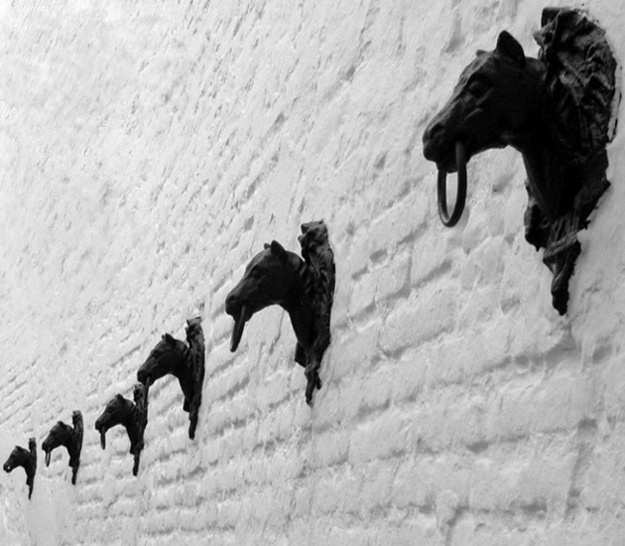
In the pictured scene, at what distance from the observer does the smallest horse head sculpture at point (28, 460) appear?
666 centimetres

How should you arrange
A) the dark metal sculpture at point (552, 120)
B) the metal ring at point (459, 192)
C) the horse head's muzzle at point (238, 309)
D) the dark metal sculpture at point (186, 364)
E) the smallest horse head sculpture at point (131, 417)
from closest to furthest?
1. the metal ring at point (459, 192)
2. the dark metal sculpture at point (552, 120)
3. the horse head's muzzle at point (238, 309)
4. the dark metal sculpture at point (186, 364)
5. the smallest horse head sculpture at point (131, 417)

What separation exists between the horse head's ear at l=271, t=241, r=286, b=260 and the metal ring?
107 centimetres

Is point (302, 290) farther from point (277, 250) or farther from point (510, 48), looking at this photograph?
point (510, 48)

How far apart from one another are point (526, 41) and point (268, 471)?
1.54 metres

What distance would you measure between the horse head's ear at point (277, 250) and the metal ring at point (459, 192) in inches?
42.3

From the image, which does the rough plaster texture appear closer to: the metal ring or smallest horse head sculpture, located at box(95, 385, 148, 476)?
smallest horse head sculpture, located at box(95, 385, 148, 476)

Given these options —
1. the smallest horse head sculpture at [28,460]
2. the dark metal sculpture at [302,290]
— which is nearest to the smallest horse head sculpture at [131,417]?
the dark metal sculpture at [302,290]

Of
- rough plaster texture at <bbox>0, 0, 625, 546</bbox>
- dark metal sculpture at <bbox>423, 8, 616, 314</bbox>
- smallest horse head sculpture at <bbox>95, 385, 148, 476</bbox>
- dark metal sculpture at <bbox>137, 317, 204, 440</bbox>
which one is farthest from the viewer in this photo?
smallest horse head sculpture at <bbox>95, 385, 148, 476</bbox>

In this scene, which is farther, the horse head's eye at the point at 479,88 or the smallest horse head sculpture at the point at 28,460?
the smallest horse head sculpture at the point at 28,460

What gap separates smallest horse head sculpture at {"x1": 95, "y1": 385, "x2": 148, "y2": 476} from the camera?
4363mm

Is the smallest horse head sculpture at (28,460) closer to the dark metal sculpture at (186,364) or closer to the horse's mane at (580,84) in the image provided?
the dark metal sculpture at (186,364)

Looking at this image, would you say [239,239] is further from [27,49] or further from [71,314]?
[27,49]

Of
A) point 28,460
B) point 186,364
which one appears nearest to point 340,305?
point 186,364

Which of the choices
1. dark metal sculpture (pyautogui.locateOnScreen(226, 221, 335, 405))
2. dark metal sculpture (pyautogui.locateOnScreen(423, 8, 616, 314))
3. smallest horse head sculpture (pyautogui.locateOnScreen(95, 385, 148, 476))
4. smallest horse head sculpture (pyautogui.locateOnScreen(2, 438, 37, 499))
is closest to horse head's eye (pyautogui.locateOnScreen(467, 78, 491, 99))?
dark metal sculpture (pyautogui.locateOnScreen(423, 8, 616, 314))
